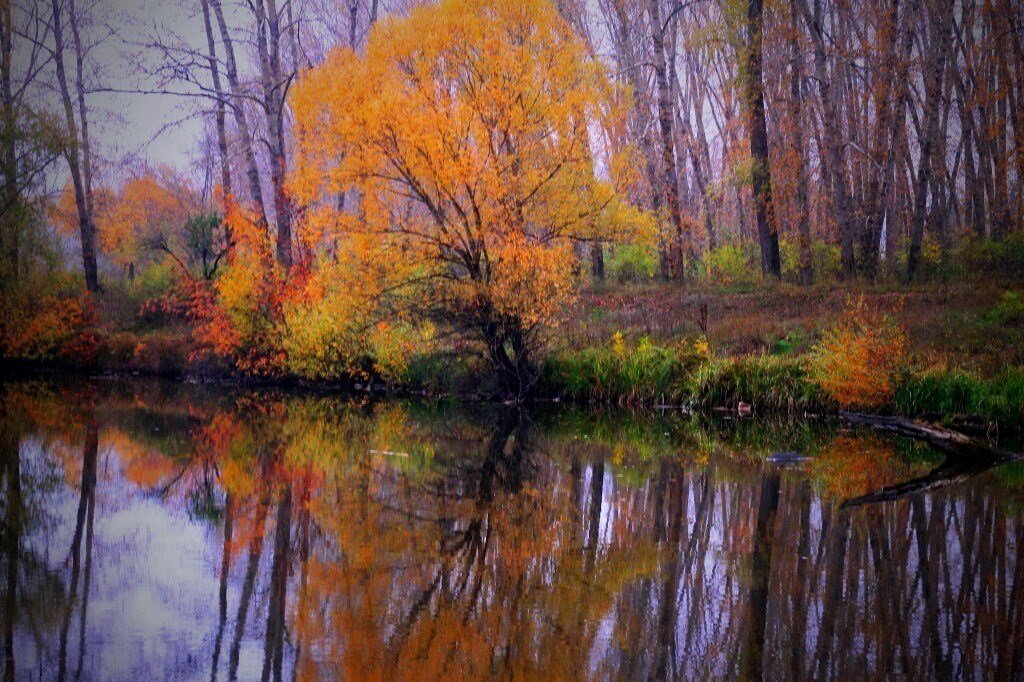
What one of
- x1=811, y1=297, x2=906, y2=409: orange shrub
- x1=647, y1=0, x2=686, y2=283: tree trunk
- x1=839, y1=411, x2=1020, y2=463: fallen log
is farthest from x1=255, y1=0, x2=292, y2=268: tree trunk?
x1=839, y1=411, x2=1020, y2=463: fallen log

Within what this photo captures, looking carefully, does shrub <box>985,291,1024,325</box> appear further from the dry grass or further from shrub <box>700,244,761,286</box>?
shrub <box>700,244,761,286</box>

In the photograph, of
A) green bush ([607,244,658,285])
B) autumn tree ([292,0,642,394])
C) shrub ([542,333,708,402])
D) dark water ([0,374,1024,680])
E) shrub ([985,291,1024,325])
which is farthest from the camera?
green bush ([607,244,658,285])

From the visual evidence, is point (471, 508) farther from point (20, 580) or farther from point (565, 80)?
point (565, 80)

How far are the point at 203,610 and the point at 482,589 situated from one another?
1794 millimetres

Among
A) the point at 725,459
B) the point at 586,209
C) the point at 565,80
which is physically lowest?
the point at 725,459

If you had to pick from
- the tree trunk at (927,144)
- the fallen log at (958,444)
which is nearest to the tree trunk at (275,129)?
the tree trunk at (927,144)

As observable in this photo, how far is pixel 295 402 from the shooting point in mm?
19312

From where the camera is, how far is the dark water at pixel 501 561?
5145 millimetres

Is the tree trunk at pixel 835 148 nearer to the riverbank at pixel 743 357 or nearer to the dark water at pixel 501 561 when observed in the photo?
the riverbank at pixel 743 357

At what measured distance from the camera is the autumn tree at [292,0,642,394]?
16.9 meters

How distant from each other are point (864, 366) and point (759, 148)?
10.4 m

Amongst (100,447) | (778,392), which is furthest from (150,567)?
(778,392)

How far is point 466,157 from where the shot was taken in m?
16.8

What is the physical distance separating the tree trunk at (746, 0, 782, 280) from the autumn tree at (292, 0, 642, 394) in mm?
6409
